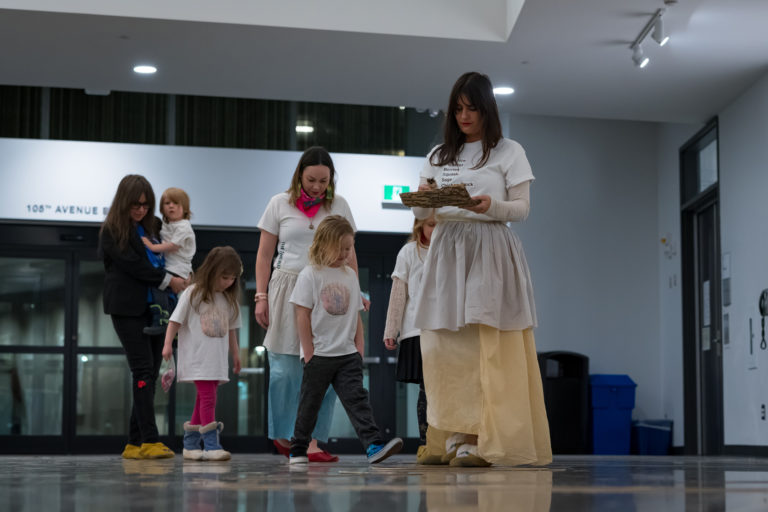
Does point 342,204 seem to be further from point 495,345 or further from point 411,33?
point 411,33

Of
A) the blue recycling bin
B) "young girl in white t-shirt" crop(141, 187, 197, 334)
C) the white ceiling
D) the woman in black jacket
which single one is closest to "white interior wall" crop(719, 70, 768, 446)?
the white ceiling

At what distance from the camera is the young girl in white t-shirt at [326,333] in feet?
15.4

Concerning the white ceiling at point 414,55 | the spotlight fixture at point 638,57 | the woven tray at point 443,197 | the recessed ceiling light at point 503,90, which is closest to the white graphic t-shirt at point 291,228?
the woven tray at point 443,197

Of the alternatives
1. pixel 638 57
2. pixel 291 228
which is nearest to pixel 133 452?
pixel 291 228

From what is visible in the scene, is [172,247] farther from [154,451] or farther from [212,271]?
[154,451]

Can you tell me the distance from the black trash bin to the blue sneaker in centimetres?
596

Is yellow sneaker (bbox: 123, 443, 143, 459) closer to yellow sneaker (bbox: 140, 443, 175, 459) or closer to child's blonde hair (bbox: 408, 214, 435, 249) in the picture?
yellow sneaker (bbox: 140, 443, 175, 459)

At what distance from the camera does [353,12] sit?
782 centimetres

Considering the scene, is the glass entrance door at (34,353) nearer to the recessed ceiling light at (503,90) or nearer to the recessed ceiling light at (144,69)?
the recessed ceiling light at (144,69)

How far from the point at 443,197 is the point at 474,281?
45cm

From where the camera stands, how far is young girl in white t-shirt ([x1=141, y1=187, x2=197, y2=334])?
571 centimetres

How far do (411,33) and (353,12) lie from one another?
0.45 meters

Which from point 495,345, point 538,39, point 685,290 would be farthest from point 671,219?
point 495,345

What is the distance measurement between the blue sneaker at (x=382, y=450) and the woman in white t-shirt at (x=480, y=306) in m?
0.23
